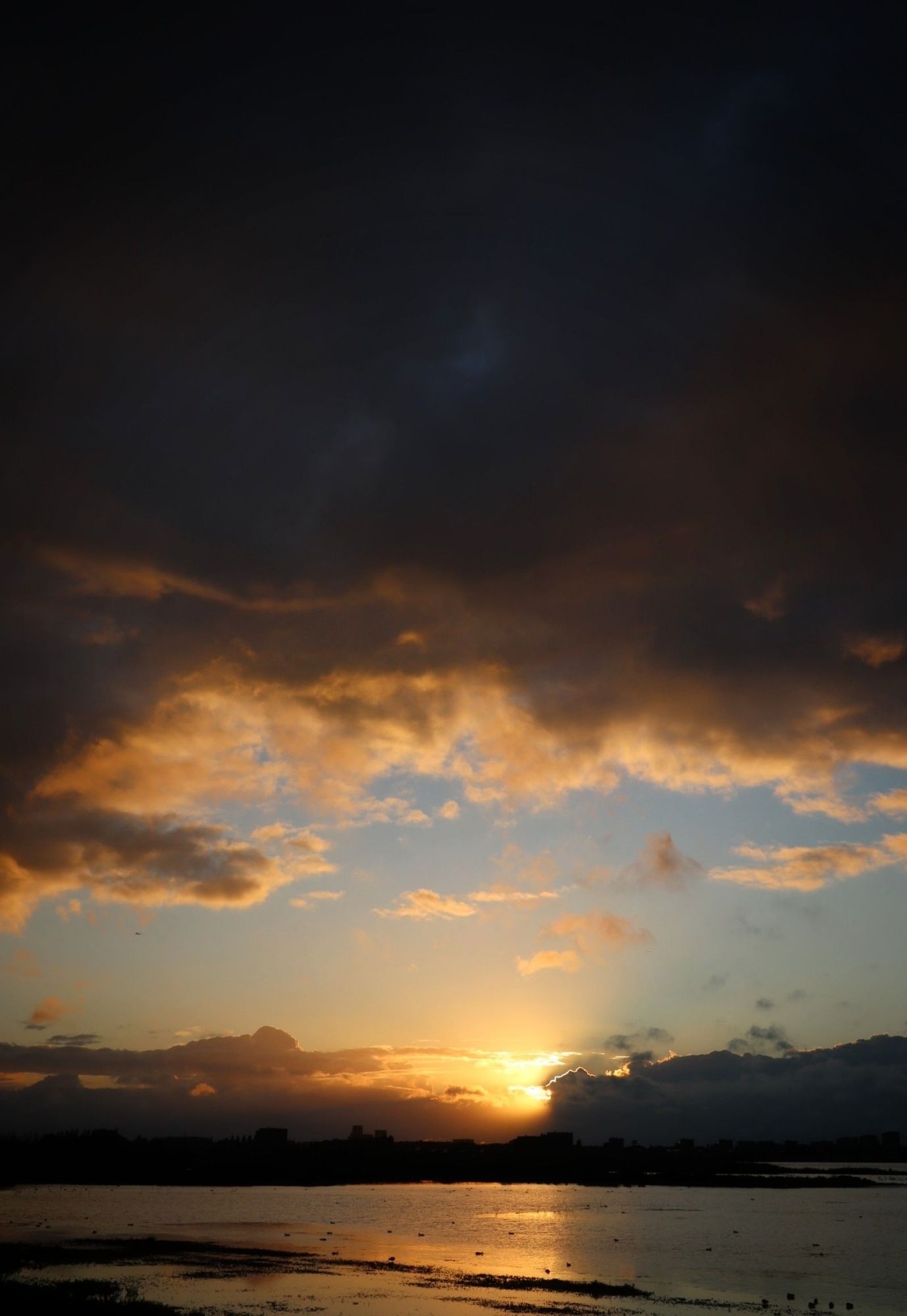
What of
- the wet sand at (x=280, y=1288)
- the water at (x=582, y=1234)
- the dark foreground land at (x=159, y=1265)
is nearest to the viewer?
the dark foreground land at (x=159, y=1265)

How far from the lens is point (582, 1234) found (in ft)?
424

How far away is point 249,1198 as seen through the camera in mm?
198500

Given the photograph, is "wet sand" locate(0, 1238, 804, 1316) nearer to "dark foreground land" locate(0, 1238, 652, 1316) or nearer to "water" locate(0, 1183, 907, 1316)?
"dark foreground land" locate(0, 1238, 652, 1316)

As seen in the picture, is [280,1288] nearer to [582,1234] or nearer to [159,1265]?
[159,1265]

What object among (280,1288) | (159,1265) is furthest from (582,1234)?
(280,1288)

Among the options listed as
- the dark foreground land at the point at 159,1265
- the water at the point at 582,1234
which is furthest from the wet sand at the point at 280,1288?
the water at the point at 582,1234

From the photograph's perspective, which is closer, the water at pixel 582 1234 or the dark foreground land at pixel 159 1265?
the dark foreground land at pixel 159 1265

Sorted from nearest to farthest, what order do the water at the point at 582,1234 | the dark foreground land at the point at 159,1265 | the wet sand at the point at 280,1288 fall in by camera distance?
the dark foreground land at the point at 159,1265, the wet sand at the point at 280,1288, the water at the point at 582,1234

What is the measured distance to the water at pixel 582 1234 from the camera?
89.8m

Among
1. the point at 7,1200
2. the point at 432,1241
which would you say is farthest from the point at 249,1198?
the point at 432,1241

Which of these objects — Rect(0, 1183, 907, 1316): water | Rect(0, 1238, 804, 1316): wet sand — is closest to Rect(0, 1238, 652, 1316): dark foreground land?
Rect(0, 1238, 804, 1316): wet sand

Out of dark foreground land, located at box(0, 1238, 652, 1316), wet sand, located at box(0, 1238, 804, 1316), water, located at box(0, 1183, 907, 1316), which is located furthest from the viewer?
water, located at box(0, 1183, 907, 1316)

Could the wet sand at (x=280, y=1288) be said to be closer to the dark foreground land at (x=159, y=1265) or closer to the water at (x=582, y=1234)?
the dark foreground land at (x=159, y=1265)

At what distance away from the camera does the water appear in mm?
89812
